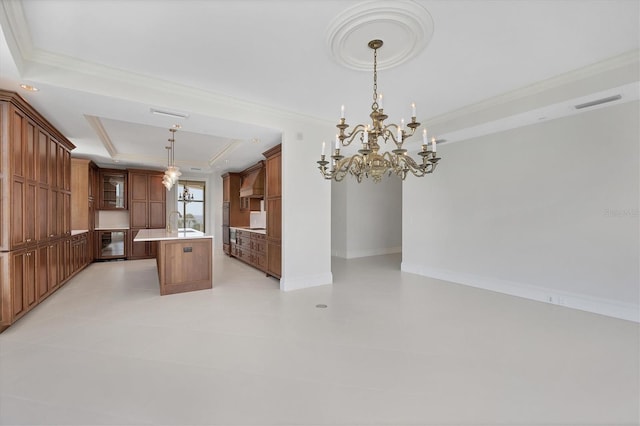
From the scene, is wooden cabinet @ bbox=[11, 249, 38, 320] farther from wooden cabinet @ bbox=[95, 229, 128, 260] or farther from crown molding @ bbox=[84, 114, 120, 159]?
wooden cabinet @ bbox=[95, 229, 128, 260]

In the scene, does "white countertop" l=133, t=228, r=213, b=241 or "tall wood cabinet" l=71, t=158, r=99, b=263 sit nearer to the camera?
"white countertop" l=133, t=228, r=213, b=241

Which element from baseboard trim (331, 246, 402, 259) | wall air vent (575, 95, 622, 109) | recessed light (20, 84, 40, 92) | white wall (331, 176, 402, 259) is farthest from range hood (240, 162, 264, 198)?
wall air vent (575, 95, 622, 109)

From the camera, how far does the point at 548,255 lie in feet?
13.4

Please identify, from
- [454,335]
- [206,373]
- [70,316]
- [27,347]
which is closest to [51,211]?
[70,316]

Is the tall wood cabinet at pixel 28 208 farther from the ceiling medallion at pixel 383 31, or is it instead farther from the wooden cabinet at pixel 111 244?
the ceiling medallion at pixel 383 31

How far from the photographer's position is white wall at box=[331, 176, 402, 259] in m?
8.35

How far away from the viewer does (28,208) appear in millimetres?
3414

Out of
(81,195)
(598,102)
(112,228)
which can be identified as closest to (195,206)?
(112,228)

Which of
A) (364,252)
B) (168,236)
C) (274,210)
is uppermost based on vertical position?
(274,210)

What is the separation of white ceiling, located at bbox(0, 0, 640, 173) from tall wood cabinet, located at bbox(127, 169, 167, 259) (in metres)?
3.63

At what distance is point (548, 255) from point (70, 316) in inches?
254

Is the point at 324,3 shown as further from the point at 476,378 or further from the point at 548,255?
the point at 548,255

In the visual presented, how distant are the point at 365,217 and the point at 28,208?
7.21 metres

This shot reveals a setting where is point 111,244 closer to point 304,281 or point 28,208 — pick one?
point 28,208
